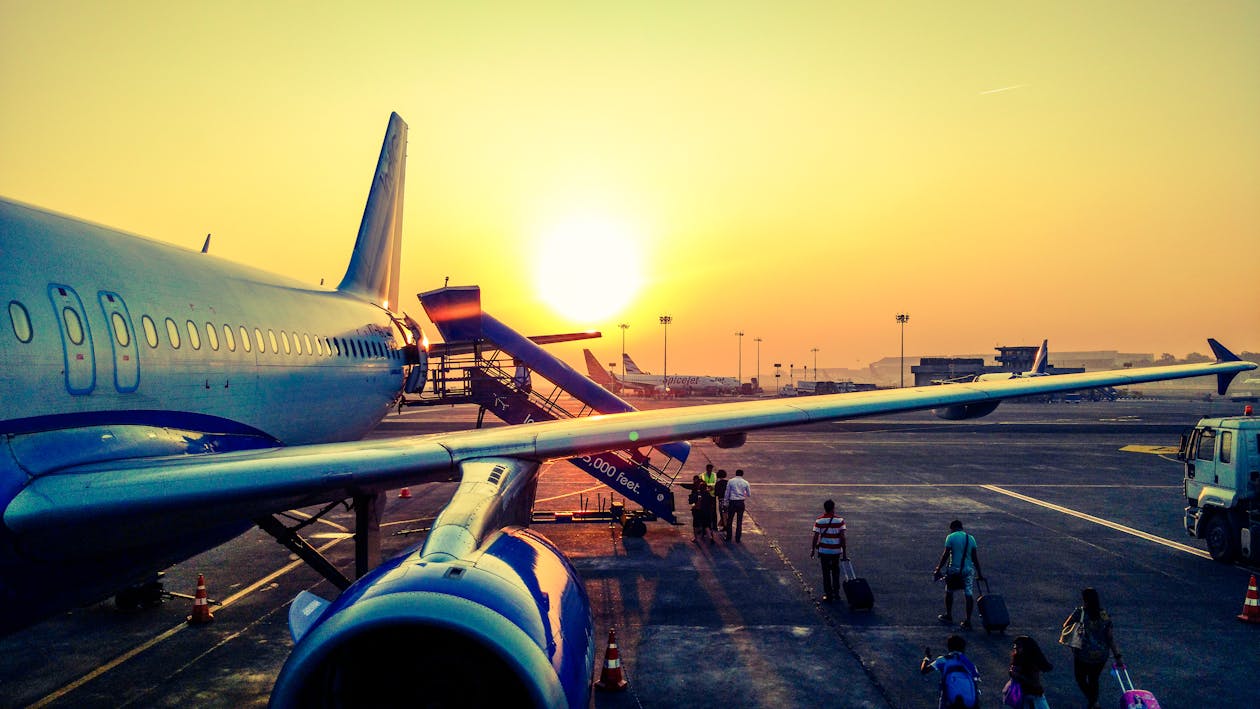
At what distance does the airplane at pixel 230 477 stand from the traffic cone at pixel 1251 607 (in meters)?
9.30

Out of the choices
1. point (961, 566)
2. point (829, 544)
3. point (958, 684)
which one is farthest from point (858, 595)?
point (958, 684)

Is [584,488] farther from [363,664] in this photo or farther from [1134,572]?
[363,664]

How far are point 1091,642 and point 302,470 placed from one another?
9.76 meters

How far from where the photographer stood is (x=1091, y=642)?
9.73 meters

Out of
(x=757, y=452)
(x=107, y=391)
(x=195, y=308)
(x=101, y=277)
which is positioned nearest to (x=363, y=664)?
(x=107, y=391)

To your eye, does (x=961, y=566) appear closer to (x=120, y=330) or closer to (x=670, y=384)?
(x=120, y=330)

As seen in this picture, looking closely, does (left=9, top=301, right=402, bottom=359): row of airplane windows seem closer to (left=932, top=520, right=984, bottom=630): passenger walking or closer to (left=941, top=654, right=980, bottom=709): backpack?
(left=941, top=654, right=980, bottom=709): backpack

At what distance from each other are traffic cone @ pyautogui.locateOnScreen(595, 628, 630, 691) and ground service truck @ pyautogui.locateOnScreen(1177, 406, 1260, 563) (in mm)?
15358

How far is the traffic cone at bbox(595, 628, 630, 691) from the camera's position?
412 inches

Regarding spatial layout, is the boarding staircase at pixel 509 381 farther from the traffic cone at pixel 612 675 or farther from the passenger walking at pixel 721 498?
the traffic cone at pixel 612 675

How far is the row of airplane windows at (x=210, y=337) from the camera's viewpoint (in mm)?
5918

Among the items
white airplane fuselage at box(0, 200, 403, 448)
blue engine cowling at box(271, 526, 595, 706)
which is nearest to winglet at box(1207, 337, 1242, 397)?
blue engine cowling at box(271, 526, 595, 706)

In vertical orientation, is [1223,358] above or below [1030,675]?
above

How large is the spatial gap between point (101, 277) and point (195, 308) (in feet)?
5.55
